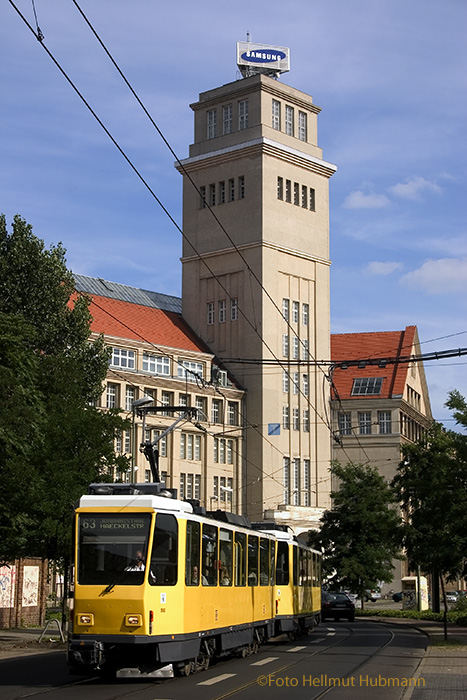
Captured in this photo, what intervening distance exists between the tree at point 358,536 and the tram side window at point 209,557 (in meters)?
35.3

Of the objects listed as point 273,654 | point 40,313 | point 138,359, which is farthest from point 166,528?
point 138,359

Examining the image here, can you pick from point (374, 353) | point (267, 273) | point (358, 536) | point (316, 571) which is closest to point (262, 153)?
point (267, 273)

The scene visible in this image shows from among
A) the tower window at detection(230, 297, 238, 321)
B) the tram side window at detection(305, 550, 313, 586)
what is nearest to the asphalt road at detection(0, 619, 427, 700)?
the tram side window at detection(305, 550, 313, 586)

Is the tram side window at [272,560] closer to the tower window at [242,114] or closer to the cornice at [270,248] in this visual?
the cornice at [270,248]

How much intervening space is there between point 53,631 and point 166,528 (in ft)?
58.8

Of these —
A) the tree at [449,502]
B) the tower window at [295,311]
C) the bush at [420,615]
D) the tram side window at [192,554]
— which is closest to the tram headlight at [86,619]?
the tram side window at [192,554]

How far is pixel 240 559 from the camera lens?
2272cm

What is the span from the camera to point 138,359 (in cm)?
7306

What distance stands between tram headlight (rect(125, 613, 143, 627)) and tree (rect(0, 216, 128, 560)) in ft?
15.6

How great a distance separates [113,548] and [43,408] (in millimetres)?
8289

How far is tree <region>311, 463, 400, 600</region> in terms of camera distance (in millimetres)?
55438

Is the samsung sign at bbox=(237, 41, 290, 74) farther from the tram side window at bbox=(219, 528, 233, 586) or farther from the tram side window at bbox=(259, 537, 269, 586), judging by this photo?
the tram side window at bbox=(219, 528, 233, 586)

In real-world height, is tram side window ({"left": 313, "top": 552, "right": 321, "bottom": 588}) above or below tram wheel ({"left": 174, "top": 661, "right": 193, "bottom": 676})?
above

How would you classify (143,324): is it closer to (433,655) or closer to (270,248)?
(270,248)
